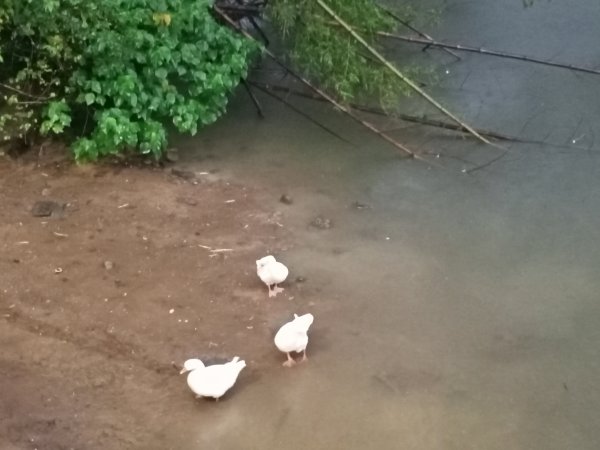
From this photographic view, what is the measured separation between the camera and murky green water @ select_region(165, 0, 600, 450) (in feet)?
9.33

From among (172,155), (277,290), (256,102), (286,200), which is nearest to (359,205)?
(286,200)

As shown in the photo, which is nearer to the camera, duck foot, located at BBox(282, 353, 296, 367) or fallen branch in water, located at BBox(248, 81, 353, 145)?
duck foot, located at BBox(282, 353, 296, 367)

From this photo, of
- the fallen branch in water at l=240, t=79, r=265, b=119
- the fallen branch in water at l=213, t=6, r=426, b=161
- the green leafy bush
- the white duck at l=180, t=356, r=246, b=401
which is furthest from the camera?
the fallen branch in water at l=240, t=79, r=265, b=119

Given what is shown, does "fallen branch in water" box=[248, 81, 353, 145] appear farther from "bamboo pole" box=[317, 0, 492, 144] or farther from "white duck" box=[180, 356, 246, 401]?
"white duck" box=[180, 356, 246, 401]

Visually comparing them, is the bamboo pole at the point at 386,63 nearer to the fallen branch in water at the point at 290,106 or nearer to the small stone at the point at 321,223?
the fallen branch in water at the point at 290,106

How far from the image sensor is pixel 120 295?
136 inches

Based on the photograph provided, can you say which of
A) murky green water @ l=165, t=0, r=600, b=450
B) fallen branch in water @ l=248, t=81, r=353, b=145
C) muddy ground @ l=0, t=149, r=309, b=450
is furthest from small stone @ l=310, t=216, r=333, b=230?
fallen branch in water @ l=248, t=81, r=353, b=145

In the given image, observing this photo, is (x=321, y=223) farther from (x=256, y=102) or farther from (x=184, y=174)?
(x=256, y=102)

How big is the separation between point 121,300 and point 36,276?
1.44 ft

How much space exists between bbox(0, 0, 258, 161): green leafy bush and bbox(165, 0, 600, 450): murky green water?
0.50 metres

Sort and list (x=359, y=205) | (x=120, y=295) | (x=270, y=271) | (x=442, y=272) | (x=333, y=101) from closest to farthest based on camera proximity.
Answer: (x=270, y=271) < (x=120, y=295) < (x=442, y=272) < (x=359, y=205) < (x=333, y=101)

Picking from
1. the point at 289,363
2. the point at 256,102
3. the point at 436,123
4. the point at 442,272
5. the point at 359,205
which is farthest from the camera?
the point at 256,102

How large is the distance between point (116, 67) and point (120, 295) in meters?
1.23

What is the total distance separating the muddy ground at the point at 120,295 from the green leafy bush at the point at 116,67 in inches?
11.6
